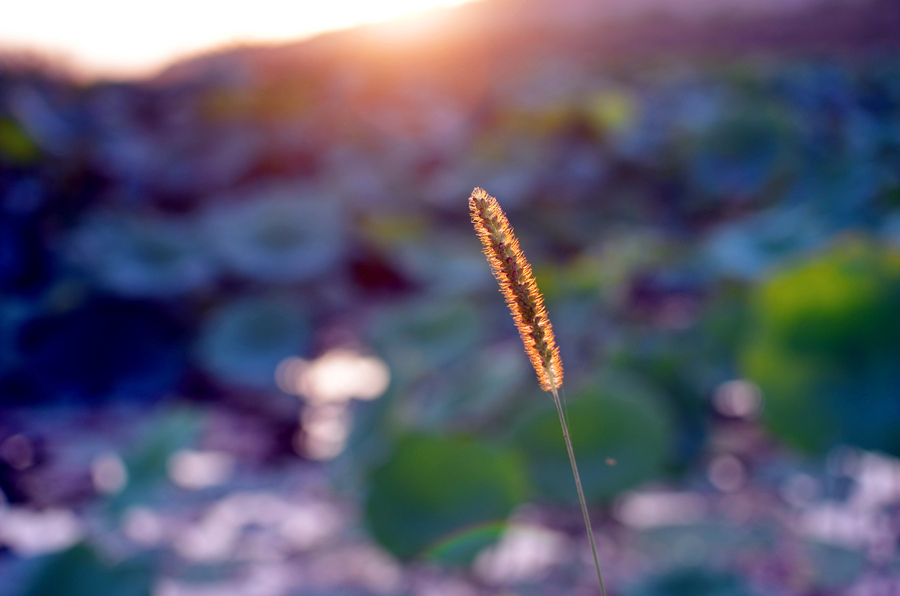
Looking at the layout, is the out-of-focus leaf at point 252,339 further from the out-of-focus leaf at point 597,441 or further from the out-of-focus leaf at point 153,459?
the out-of-focus leaf at point 597,441

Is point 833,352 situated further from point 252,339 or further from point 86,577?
point 252,339

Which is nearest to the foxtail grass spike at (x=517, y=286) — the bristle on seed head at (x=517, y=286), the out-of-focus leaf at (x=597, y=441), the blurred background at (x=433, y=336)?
the bristle on seed head at (x=517, y=286)

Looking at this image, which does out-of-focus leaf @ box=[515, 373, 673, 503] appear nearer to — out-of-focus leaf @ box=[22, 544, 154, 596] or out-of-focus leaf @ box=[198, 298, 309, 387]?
out-of-focus leaf @ box=[22, 544, 154, 596]

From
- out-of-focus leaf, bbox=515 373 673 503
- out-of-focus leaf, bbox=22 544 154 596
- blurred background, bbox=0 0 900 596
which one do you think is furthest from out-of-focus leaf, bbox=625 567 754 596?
out-of-focus leaf, bbox=22 544 154 596

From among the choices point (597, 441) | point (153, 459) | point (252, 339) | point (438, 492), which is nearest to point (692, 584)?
point (597, 441)

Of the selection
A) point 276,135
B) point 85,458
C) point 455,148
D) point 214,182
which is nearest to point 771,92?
point 455,148

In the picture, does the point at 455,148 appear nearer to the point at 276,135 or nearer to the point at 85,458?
the point at 276,135
